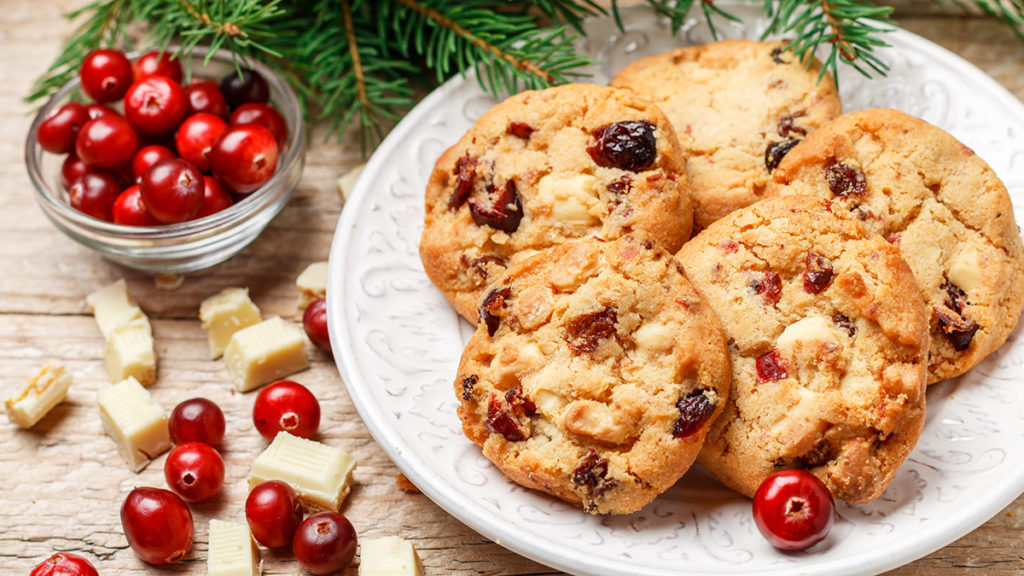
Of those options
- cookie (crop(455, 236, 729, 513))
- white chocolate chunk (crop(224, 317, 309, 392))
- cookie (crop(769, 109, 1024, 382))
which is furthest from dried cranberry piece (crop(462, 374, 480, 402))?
cookie (crop(769, 109, 1024, 382))

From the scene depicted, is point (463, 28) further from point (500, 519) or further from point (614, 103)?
point (500, 519)

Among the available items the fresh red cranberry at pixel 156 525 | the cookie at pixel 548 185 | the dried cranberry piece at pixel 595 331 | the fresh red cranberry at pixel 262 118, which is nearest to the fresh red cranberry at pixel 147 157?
the fresh red cranberry at pixel 262 118

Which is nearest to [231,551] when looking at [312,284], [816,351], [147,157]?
[312,284]

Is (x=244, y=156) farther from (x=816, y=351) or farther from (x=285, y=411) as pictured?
(x=816, y=351)

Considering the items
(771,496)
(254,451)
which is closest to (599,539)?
(771,496)

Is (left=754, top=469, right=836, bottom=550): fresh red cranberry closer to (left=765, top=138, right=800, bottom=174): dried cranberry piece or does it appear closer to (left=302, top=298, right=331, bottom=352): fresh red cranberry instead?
(left=765, top=138, right=800, bottom=174): dried cranberry piece

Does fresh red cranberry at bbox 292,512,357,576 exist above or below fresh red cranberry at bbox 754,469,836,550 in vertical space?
below
